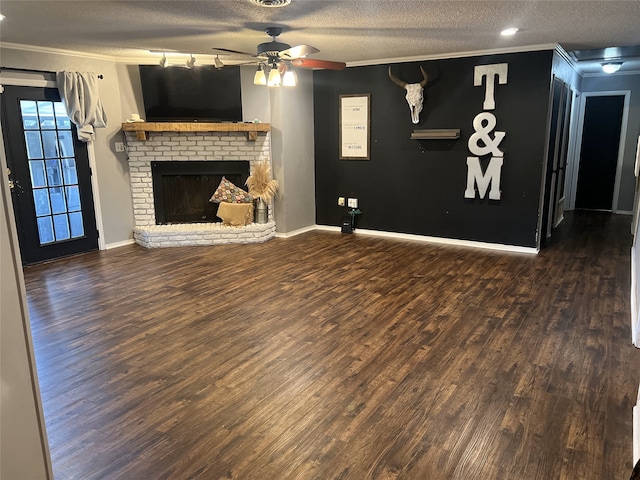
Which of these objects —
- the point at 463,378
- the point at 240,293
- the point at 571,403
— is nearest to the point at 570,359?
the point at 571,403

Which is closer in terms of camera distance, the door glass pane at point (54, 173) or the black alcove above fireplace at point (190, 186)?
the door glass pane at point (54, 173)

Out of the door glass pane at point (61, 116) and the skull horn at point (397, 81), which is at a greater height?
the skull horn at point (397, 81)

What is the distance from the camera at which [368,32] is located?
176 inches

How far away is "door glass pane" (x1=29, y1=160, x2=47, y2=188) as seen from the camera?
5.44 meters

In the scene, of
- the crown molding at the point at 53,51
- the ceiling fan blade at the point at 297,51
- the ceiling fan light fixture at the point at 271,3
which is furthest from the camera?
the crown molding at the point at 53,51

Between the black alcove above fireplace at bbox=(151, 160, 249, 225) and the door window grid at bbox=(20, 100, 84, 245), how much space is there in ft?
3.47

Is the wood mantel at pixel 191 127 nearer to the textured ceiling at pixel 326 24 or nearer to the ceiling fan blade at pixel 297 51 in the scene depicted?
the textured ceiling at pixel 326 24

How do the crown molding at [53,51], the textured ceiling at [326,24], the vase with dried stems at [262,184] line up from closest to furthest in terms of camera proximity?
the textured ceiling at [326,24] → the crown molding at [53,51] → the vase with dried stems at [262,184]

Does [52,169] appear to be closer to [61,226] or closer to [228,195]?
[61,226]

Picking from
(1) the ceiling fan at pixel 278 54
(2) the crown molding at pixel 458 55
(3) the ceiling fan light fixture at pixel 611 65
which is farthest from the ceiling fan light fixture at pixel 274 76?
(3) the ceiling fan light fixture at pixel 611 65

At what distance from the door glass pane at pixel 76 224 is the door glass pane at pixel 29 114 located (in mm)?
1134

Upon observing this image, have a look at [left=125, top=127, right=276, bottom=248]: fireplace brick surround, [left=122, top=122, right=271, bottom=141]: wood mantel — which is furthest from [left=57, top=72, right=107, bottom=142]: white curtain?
[left=125, top=127, right=276, bottom=248]: fireplace brick surround

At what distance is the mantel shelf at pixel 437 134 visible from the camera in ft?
19.7

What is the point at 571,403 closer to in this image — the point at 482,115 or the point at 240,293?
the point at 240,293
